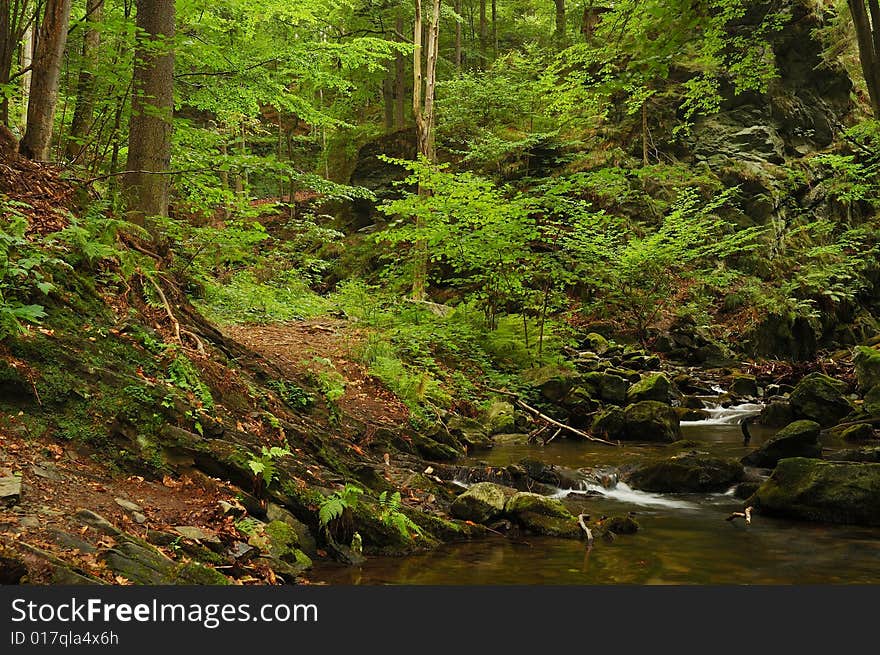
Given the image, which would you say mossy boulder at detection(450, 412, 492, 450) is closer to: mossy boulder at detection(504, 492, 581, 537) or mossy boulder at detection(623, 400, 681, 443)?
mossy boulder at detection(623, 400, 681, 443)

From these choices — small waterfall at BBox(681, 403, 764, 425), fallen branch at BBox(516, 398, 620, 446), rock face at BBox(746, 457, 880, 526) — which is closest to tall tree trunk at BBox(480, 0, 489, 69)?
small waterfall at BBox(681, 403, 764, 425)

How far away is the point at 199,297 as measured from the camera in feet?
33.8

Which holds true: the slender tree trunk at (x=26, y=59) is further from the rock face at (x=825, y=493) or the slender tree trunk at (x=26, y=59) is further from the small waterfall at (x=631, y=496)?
the rock face at (x=825, y=493)

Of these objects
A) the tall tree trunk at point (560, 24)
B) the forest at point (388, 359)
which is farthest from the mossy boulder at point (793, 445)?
the tall tree trunk at point (560, 24)

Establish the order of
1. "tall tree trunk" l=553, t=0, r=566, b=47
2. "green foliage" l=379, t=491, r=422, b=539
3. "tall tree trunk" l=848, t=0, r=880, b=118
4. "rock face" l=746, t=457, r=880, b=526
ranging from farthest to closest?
"tall tree trunk" l=553, t=0, r=566, b=47
"tall tree trunk" l=848, t=0, r=880, b=118
"rock face" l=746, t=457, r=880, b=526
"green foliage" l=379, t=491, r=422, b=539

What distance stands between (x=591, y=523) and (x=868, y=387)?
8903 millimetres

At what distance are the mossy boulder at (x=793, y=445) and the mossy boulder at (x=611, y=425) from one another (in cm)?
268

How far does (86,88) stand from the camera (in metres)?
8.91

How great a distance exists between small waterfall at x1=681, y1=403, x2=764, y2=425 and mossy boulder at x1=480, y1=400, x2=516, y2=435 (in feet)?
13.5

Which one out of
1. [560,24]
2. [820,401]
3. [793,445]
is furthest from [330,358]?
[560,24]

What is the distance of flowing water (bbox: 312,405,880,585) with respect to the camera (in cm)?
509

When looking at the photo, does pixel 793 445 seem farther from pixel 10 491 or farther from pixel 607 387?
pixel 10 491

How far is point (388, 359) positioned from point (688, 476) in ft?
18.3

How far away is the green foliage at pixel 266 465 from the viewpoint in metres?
5.02
